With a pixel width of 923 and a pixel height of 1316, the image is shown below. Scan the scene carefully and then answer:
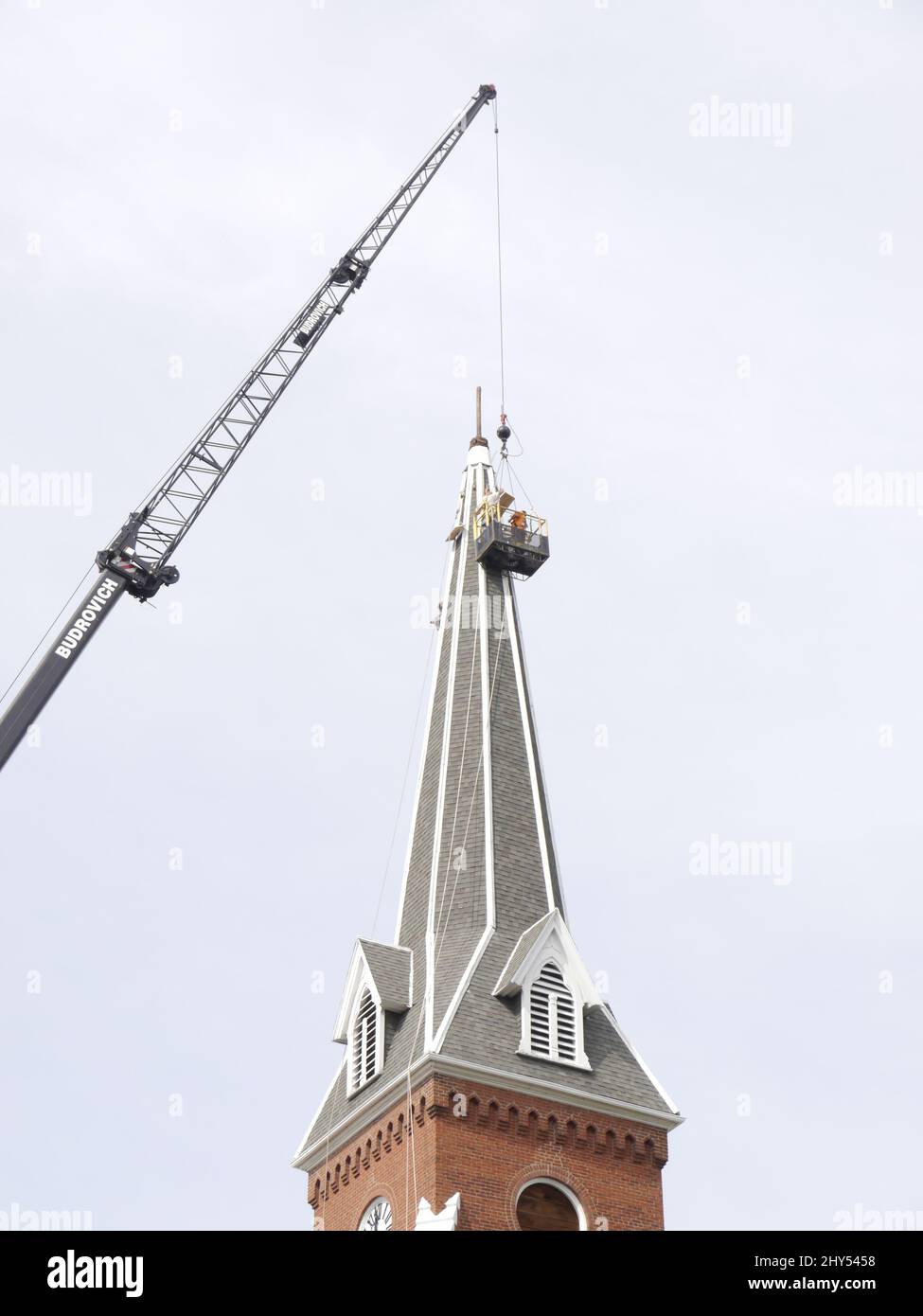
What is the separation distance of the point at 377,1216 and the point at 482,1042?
5905 mm

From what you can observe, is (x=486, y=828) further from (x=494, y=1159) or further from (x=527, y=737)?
(x=494, y=1159)

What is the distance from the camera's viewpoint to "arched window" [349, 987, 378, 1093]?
70750 mm

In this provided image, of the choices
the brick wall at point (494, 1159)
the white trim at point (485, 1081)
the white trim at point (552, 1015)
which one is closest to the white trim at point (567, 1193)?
the brick wall at point (494, 1159)

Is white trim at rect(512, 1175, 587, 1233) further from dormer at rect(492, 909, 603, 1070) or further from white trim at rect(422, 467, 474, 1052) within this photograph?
white trim at rect(422, 467, 474, 1052)

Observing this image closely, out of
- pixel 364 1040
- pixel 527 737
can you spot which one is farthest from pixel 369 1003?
pixel 527 737

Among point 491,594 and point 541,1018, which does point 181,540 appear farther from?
point 541,1018

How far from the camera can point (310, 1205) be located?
234ft

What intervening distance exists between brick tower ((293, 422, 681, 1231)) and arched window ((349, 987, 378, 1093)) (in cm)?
7

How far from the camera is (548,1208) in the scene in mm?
65875

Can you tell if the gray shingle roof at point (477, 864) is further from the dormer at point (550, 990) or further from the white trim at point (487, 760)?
the dormer at point (550, 990)

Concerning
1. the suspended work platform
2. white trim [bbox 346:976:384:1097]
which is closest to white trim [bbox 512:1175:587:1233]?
white trim [bbox 346:976:384:1097]
